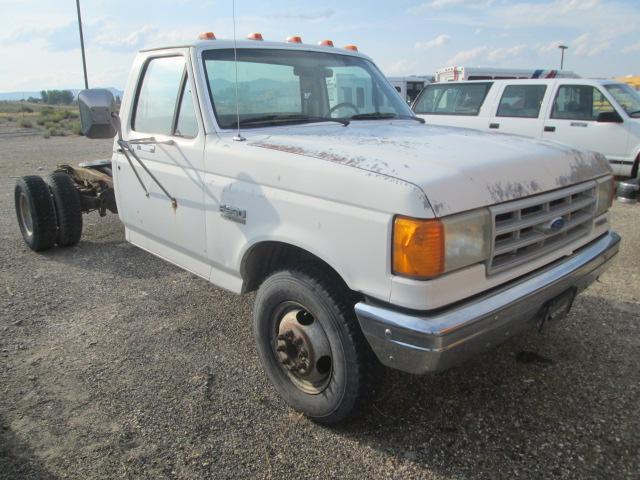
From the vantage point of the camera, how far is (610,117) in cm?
838

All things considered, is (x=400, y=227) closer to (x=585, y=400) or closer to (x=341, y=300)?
(x=341, y=300)

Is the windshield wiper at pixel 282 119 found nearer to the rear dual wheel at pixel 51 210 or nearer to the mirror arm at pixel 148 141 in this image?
the mirror arm at pixel 148 141

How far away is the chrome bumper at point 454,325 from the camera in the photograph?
206cm

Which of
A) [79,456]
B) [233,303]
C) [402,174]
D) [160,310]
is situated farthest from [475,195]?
[160,310]

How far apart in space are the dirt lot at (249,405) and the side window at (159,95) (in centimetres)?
149

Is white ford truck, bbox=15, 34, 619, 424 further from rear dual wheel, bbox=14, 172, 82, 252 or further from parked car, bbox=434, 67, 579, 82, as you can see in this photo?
parked car, bbox=434, 67, 579, 82

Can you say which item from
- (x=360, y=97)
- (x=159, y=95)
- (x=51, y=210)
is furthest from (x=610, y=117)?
(x=51, y=210)

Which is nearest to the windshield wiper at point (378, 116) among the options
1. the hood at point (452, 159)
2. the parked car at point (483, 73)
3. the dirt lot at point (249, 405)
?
the hood at point (452, 159)

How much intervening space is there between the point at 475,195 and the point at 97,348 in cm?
280

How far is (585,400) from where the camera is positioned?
286 cm

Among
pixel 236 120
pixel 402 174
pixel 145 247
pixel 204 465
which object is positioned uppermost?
pixel 236 120

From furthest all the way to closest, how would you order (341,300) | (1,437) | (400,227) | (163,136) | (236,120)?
(163,136), (236,120), (1,437), (341,300), (400,227)

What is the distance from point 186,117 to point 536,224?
7.33 ft

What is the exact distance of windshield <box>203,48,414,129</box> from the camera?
10.7 ft
